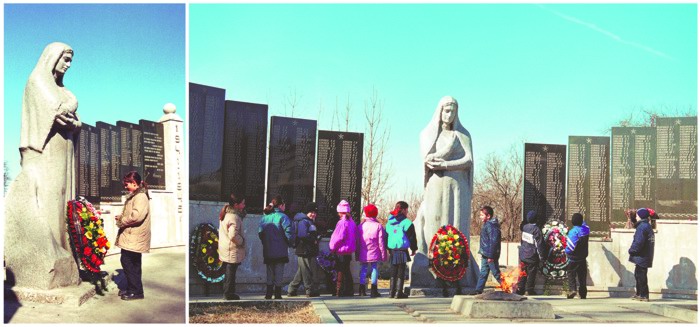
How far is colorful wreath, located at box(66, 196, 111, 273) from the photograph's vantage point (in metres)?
10.9

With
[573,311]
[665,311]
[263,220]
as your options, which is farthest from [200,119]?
[665,311]


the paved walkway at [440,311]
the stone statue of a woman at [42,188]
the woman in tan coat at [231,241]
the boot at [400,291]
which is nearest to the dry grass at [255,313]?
the paved walkway at [440,311]

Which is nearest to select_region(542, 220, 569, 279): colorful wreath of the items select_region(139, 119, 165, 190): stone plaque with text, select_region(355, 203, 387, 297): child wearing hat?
select_region(355, 203, 387, 297): child wearing hat

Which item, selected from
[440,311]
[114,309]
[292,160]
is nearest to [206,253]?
[292,160]

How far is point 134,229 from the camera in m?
10.4

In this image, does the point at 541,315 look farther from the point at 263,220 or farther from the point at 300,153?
the point at 300,153

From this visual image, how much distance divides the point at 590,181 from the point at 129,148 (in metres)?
8.78

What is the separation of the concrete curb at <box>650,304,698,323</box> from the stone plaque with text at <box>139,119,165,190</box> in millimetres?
10365

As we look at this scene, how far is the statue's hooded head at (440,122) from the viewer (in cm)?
1514

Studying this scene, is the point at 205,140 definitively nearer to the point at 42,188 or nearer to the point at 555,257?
the point at 42,188

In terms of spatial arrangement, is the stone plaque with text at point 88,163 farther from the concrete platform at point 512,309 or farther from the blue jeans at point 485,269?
the concrete platform at point 512,309

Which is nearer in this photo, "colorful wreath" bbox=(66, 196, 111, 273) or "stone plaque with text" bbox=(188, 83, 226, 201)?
"colorful wreath" bbox=(66, 196, 111, 273)

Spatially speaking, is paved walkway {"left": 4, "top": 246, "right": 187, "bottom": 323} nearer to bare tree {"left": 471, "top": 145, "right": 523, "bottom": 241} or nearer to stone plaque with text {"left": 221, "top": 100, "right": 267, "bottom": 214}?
stone plaque with text {"left": 221, "top": 100, "right": 267, "bottom": 214}

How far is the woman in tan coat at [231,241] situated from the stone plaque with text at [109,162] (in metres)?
4.87
